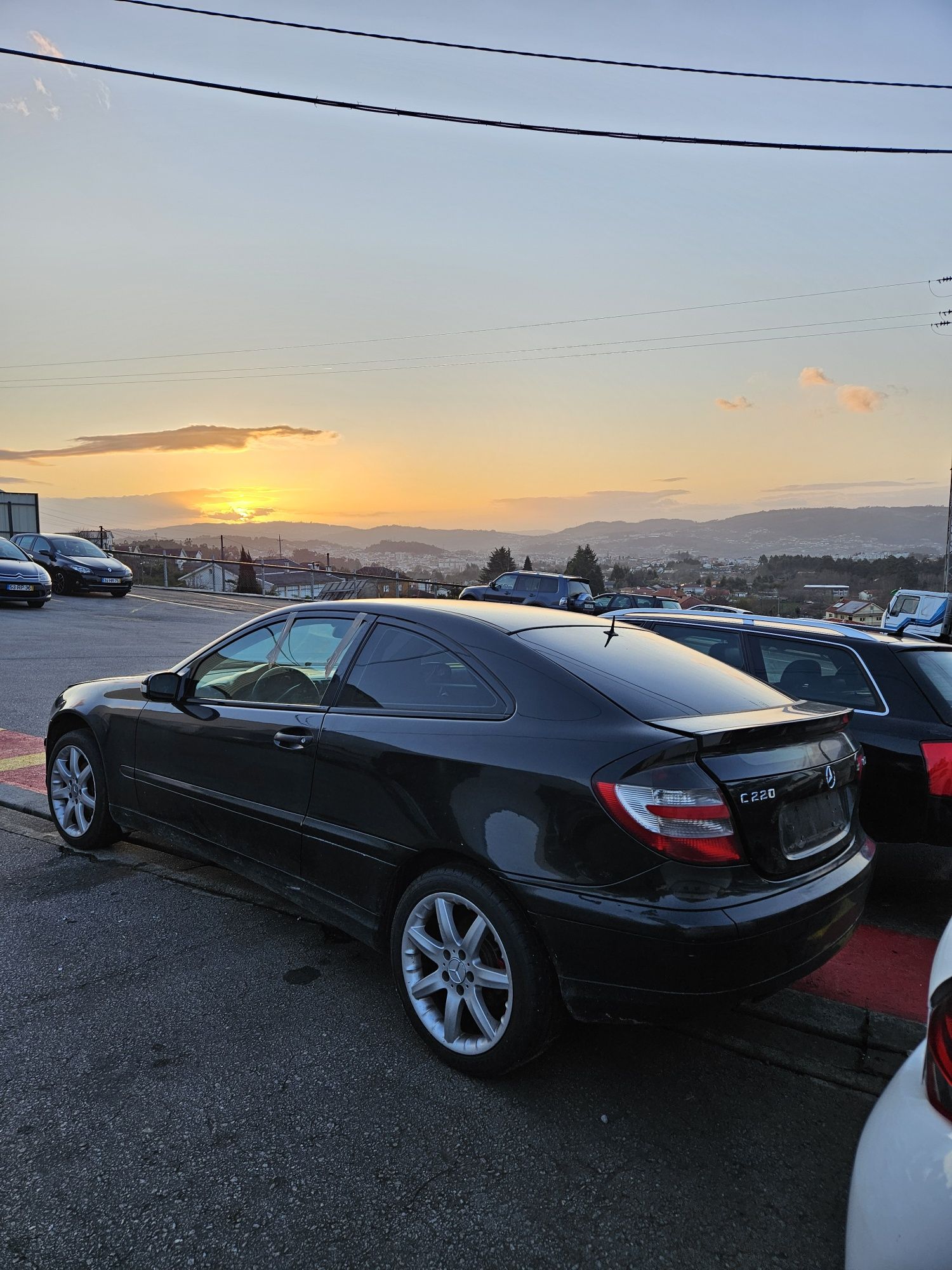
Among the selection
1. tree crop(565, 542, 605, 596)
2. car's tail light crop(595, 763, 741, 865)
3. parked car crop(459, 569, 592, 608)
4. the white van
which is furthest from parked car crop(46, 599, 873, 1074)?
tree crop(565, 542, 605, 596)

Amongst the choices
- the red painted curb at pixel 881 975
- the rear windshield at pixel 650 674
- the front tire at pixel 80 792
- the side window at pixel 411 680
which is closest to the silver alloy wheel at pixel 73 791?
the front tire at pixel 80 792

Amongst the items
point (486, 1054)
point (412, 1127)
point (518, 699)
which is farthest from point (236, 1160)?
point (518, 699)

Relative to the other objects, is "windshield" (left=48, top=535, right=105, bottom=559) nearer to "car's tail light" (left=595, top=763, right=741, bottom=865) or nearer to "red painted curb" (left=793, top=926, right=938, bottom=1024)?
"red painted curb" (left=793, top=926, right=938, bottom=1024)

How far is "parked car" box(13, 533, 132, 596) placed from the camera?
77.6ft

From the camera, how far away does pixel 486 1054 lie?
8.75 ft

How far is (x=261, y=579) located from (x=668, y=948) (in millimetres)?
31344

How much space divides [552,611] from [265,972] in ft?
6.63

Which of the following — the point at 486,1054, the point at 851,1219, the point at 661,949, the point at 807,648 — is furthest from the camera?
the point at 807,648

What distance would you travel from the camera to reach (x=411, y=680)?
3.20m

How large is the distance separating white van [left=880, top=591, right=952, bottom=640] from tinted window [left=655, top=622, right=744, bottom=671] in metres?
22.9

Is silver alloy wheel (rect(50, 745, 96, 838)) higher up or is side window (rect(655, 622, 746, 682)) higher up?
side window (rect(655, 622, 746, 682))

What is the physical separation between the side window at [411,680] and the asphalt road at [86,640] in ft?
18.1

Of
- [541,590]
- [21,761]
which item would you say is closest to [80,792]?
[21,761]

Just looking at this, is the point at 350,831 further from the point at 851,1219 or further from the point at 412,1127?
the point at 851,1219
